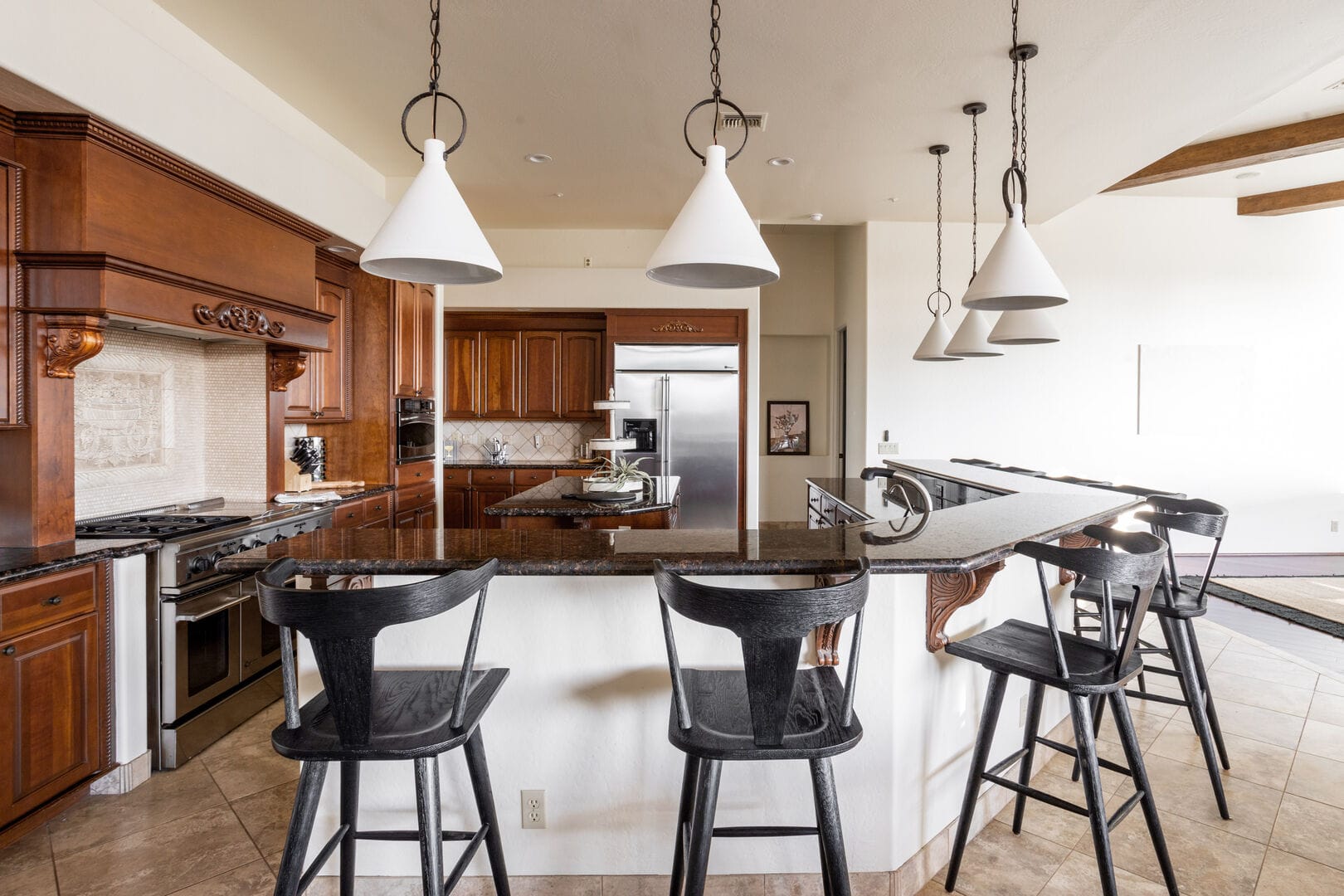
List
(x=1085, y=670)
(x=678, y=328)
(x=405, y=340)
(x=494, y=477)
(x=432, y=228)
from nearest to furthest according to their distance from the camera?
1. (x=432, y=228)
2. (x=1085, y=670)
3. (x=405, y=340)
4. (x=494, y=477)
5. (x=678, y=328)

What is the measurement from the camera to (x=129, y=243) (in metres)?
2.45

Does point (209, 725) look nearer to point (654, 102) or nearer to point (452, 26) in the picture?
point (452, 26)

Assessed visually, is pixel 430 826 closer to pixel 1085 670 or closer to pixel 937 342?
pixel 1085 670

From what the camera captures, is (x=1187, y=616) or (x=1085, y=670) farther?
(x=1187, y=616)

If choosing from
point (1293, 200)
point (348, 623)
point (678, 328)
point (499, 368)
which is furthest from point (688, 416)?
point (1293, 200)

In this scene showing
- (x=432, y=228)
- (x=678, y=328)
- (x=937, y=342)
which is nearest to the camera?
(x=432, y=228)

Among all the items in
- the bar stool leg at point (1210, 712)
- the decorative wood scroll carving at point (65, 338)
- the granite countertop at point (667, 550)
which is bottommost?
the bar stool leg at point (1210, 712)

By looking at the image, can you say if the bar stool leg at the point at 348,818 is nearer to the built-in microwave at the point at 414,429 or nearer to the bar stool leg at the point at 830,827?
the bar stool leg at the point at 830,827

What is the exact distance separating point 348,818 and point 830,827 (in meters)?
1.08

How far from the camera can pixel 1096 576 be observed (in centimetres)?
156

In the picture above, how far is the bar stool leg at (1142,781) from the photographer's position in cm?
170

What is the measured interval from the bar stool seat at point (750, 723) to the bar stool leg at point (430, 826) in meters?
0.47

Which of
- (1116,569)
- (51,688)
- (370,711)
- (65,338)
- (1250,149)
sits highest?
(1250,149)

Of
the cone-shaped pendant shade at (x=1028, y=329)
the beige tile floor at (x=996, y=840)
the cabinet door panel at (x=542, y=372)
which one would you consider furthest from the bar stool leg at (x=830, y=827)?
the cabinet door panel at (x=542, y=372)
